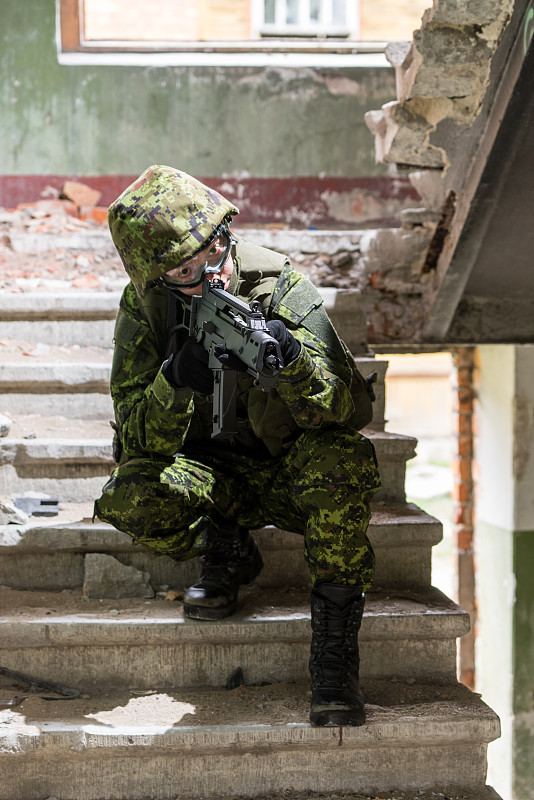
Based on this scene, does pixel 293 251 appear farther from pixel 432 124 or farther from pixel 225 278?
pixel 225 278

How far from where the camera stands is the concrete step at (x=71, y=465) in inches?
94.6

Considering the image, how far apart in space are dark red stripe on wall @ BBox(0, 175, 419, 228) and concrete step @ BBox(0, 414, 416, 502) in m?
2.31

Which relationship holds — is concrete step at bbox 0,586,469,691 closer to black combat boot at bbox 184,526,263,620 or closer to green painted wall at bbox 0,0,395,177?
black combat boot at bbox 184,526,263,620

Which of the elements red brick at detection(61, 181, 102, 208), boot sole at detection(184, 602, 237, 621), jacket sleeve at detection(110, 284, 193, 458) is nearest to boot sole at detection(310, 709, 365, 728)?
boot sole at detection(184, 602, 237, 621)

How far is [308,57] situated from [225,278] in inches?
128

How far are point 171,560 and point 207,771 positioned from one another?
1.93 feet

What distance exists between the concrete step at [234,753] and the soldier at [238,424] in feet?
0.32

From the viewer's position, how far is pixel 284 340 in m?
1.54

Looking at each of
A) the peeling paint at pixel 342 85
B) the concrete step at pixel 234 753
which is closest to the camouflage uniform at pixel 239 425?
the concrete step at pixel 234 753

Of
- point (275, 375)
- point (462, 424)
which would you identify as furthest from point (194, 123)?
point (275, 375)

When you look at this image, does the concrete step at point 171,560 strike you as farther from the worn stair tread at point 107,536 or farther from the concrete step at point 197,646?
the concrete step at point 197,646

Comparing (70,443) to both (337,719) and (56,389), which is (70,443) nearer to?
(56,389)

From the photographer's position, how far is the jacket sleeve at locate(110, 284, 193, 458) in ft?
5.59

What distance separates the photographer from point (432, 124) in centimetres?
269
